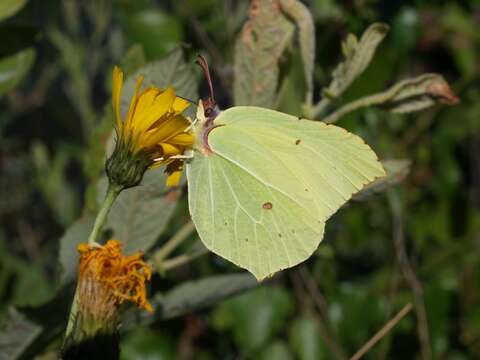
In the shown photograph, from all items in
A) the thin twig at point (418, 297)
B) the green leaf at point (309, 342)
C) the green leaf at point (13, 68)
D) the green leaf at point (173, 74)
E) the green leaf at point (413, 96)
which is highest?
the green leaf at point (173, 74)

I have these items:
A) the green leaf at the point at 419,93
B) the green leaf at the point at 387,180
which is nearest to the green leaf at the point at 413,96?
the green leaf at the point at 419,93

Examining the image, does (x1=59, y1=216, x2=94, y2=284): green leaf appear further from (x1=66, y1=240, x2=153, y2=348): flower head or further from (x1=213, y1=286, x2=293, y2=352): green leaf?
(x1=213, y1=286, x2=293, y2=352): green leaf

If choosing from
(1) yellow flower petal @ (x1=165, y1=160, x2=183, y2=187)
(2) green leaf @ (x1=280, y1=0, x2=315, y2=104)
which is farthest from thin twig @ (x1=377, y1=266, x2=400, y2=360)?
(1) yellow flower petal @ (x1=165, y1=160, x2=183, y2=187)

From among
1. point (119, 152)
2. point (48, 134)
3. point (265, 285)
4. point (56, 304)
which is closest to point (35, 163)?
point (48, 134)

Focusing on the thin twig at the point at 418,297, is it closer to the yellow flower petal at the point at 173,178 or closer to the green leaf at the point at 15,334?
the yellow flower petal at the point at 173,178

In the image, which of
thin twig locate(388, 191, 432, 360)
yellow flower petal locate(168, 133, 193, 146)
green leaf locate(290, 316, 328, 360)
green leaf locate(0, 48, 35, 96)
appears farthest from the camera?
green leaf locate(290, 316, 328, 360)

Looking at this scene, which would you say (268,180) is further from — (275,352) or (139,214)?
(275,352)
